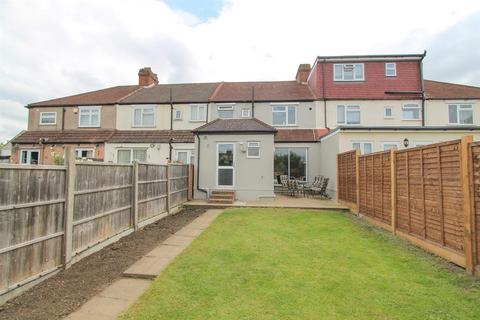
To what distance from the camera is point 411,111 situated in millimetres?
19781

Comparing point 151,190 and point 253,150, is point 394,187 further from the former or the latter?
point 253,150

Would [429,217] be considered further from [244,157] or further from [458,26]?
[458,26]

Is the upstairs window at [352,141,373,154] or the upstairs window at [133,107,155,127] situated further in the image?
the upstairs window at [133,107,155,127]

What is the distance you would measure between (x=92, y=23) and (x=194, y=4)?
453 centimetres

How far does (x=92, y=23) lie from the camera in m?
12.0

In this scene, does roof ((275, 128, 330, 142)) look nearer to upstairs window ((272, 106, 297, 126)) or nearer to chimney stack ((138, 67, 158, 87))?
upstairs window ((272, 106, 297, 126))

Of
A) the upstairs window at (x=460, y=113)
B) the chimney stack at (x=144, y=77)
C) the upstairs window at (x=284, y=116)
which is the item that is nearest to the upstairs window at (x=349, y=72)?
the upstairs window at (x=284, y=116)

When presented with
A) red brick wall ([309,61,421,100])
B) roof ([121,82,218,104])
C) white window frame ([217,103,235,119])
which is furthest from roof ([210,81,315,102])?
red brick wall ([309,61,421,100])

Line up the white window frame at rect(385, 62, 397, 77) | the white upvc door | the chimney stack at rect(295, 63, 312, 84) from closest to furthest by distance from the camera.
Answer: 1. the white upvc door
2. the white window frame at rect(385, 62, 397, 77)
3. the chimney stack at rect(295, 63, 312, 84)

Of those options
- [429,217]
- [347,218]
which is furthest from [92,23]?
[429,217]

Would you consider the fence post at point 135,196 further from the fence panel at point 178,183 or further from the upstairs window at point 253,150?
the upstairs window at point 253,150

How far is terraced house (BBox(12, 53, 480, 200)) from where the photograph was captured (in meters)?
19.5

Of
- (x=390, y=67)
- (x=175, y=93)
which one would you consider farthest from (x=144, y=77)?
(x=390, y=67)

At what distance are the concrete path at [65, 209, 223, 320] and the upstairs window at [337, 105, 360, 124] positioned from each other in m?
15.7
